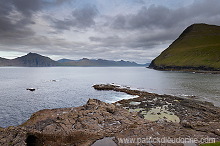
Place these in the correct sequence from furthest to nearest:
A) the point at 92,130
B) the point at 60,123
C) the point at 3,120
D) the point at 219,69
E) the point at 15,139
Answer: the point at 219,69
the point at 3,120
the point at 60,123
the point at 92,130
the point at 15,139

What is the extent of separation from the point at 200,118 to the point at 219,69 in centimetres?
18708

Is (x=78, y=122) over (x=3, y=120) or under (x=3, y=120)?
over

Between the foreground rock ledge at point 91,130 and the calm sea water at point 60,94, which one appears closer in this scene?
the foreground rock ledge at point 91,130

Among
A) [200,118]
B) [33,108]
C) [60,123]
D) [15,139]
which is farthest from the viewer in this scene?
[33,108]

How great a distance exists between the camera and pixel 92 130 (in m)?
20.7

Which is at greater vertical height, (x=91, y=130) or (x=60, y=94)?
(x=91, y=130)

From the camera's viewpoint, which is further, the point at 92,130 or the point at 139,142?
the point at 92,130

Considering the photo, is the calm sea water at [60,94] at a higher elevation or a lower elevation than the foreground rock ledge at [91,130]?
lower

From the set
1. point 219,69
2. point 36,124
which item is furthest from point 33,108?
point 219,69

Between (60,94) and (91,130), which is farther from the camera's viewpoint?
(60,94)

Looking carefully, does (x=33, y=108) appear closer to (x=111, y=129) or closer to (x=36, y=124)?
(x=36, y=124)

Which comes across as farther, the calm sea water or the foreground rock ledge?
the calm sea water

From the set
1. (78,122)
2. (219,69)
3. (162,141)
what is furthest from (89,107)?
(219,69)

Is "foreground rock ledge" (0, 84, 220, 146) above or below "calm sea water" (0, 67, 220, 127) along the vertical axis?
above
